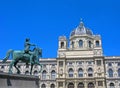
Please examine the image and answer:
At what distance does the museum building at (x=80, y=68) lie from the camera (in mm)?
69875

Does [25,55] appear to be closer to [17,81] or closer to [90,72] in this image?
[17,81]

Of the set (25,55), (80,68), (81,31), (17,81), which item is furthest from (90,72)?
(17,81)

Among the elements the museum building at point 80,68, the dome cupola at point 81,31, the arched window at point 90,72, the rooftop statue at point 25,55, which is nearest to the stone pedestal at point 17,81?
the rooftop statue at point 25,55

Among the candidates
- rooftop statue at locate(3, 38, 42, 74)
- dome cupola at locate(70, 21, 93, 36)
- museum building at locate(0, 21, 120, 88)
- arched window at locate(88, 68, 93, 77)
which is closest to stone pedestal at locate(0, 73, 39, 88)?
rooftop statue at locate(3, 38, 42, 74)

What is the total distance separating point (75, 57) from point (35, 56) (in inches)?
1823

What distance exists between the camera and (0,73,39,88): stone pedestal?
24017 mm

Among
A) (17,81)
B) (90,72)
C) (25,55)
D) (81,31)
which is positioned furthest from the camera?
(81,31)

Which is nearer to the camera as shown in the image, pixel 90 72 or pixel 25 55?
pixel 25 55

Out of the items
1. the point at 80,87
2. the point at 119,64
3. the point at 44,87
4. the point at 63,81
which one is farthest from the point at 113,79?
the point at 44,87

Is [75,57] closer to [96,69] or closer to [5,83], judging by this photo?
[96,69]

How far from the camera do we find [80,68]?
7212 centimetres

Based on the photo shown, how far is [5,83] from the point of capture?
24062mm

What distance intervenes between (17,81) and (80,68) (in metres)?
48.1

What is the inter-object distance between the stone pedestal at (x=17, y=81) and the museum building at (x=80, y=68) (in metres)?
44.0
